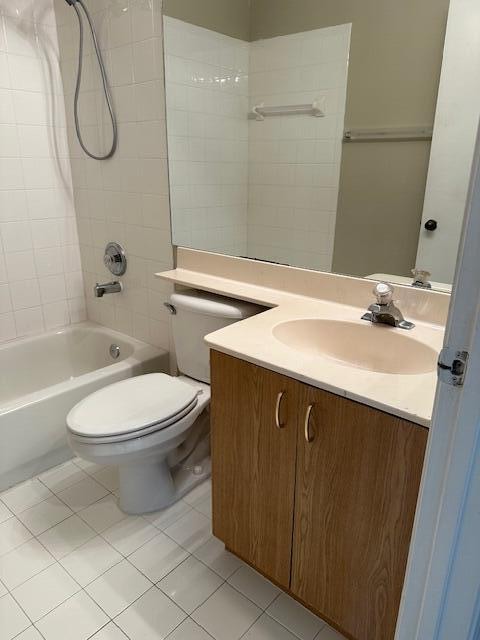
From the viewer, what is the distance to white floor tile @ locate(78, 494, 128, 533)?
5.43 feet

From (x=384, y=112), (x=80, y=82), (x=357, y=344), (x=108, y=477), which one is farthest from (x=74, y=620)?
(x=80, y=82)

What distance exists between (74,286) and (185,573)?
1642mm

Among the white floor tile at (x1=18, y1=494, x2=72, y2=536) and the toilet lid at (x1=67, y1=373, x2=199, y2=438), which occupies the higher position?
the toilet lid at (x1=67, y1=373, x2=199, y2=438)

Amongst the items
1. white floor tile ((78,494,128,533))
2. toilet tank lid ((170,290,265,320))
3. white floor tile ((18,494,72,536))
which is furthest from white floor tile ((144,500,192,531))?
toilet tank lid ((170,290,265,320))

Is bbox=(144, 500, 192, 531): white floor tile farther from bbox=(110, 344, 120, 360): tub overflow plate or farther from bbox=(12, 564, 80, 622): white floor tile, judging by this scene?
bbox=(110, 344, 120, 360): tub overflow plate

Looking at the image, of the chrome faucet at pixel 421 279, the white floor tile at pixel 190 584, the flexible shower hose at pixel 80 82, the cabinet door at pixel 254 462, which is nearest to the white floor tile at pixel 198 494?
the white floor tile at pixel 190 584

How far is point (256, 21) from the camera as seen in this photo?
1.85 meters

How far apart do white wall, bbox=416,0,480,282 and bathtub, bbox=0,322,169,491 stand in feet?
4.38

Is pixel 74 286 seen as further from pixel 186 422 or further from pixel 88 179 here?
pixel 186 422

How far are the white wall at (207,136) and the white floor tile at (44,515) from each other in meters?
1.19

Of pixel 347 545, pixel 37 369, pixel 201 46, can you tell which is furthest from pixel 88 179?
pixel 347 545

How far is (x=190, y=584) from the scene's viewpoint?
4.67 ft

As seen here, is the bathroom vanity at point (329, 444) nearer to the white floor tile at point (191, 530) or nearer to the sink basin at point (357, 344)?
the sink basin at point (357, 344)

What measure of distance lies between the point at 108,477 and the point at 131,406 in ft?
1.71
